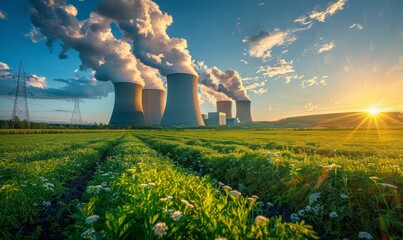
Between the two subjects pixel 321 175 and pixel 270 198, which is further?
pixel 270 198

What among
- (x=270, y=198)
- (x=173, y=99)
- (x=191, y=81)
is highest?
(x=191, y=81)

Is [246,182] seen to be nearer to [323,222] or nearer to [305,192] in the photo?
[305,192]

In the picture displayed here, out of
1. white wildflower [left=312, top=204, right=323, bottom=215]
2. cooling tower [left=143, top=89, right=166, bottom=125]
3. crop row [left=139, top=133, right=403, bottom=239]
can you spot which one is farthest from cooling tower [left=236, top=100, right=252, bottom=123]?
white wildflower [left=312, top=204, right=323, bottom=215]

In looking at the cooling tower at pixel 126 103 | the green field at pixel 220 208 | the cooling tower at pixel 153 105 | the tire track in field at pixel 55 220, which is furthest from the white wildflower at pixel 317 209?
the cooling tower at pixel 153 105

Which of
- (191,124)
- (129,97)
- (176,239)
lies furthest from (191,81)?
(176,239)

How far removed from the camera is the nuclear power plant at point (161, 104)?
4877cm

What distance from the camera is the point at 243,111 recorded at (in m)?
99.1

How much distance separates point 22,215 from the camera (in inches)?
144

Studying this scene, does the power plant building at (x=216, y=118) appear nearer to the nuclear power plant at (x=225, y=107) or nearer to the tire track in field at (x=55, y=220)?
the nuclear power plant at (x=225, y=107)

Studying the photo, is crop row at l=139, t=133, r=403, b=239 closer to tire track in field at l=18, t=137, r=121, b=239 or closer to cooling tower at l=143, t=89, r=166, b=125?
tire track in field at l=18, t=137, r=121, b=239

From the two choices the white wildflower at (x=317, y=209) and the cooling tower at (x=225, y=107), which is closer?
the white wildflower at (x=317, y=209)

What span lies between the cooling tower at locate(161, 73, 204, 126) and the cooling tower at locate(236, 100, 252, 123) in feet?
168

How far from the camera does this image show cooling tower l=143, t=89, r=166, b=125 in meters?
69.6

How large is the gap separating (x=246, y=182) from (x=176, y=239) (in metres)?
4.34
